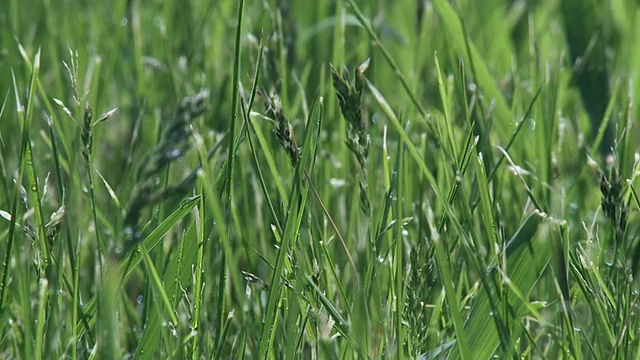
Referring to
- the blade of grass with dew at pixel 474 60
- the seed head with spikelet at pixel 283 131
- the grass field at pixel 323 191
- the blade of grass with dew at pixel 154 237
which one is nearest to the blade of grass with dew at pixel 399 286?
the grass field at pixel 323 191

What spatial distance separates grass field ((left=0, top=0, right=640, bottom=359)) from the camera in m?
1.00

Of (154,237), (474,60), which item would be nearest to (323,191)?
(474,60)

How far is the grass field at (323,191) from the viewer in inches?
39.5

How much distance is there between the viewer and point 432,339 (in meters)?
1.17

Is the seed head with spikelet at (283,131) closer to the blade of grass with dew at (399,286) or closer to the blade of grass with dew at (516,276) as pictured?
the blade of grass with dew at (399,286)

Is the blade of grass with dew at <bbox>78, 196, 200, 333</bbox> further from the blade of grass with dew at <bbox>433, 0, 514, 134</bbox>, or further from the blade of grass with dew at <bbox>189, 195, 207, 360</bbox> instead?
the blade of grass with dew at <bbox>433, 0, 514, 134</bbox>

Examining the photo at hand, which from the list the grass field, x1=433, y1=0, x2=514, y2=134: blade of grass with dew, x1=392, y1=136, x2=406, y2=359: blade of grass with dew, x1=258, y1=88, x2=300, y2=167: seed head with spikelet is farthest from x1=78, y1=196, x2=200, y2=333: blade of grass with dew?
x1=433, y1=0, x2=514, y2=134: blade of grass with dew

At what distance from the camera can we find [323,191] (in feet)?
5.21

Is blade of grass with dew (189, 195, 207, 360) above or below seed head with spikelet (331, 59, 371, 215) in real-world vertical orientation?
below

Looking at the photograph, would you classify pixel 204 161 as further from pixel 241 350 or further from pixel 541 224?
pixel 541 224

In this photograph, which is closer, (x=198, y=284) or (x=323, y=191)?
(x=198, y=284)

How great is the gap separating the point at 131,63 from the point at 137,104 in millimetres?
427

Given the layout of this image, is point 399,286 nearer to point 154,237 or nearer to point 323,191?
point 154,237

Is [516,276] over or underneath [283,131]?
underneath
